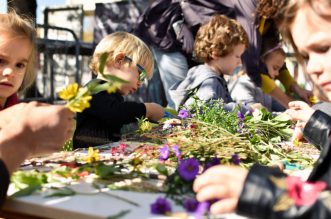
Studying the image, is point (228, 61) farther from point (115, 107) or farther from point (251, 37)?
point (115, 107)

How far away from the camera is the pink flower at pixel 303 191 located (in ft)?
2.00

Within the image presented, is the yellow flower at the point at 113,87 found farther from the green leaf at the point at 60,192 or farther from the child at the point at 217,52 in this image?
the child at the point at 217,52

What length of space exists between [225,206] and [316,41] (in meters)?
0.39

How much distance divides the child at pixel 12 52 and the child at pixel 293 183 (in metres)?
0.92

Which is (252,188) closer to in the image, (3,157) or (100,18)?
(3,157)

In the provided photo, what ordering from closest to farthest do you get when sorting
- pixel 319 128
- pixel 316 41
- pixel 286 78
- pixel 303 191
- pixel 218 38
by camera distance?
1. pixel 303 191
2. pixel 316 41
3. pixel 319 128
4. pixel 218 38
5. pixel 286 78

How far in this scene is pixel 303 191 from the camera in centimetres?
62

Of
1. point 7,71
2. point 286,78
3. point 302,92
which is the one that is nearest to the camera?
point 7,71

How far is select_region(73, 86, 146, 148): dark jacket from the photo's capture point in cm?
180

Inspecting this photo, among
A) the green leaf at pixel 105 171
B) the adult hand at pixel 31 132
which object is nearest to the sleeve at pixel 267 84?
the green leaf at pixel 105 171

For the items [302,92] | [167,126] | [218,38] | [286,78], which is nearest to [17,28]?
[167,126]

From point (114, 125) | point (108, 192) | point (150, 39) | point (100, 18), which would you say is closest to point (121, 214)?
point (108, 192)

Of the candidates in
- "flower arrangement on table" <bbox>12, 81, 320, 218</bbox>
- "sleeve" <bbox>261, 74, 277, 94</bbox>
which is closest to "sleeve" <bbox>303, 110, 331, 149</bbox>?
"flower arrangement on table" <bbox>12, 81, 320, 218</bbox>

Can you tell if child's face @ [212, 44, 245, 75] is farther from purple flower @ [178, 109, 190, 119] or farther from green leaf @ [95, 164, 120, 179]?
green leaf @ [95, 164, 120, 179]
